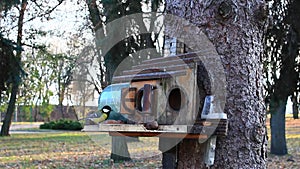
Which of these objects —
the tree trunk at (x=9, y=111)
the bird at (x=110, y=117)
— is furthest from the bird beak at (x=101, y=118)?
→ the tree trunk at (x=9, y=111)

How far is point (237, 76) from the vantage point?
91.0 inches

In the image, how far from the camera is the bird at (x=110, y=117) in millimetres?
2176

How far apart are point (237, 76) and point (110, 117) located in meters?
0.69

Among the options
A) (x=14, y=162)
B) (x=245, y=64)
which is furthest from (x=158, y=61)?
(x=14, y=162)

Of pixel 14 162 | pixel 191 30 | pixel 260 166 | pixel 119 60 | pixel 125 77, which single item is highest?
pixel 119 60

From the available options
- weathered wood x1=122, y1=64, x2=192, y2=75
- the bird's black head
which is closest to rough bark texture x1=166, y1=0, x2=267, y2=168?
weathered wood x1=122, y1=64, x2=192, y2=75

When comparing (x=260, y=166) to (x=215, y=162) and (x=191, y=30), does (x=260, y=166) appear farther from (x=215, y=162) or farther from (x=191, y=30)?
(x=191, y=30)

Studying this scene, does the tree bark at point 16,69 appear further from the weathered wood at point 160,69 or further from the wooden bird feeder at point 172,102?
the wooden bird feeder at point 172,102

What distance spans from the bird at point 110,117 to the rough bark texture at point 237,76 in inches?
13.7

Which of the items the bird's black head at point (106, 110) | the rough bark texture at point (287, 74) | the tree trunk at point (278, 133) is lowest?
the tree trunk at point (278, 133)

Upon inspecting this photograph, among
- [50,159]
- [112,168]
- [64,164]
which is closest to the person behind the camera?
[112,168]

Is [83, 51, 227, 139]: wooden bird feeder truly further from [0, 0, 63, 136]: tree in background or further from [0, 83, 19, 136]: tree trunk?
[0, 83, 19, 136]: tree trunk

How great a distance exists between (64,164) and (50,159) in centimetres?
113

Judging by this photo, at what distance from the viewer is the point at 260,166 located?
235 cm
